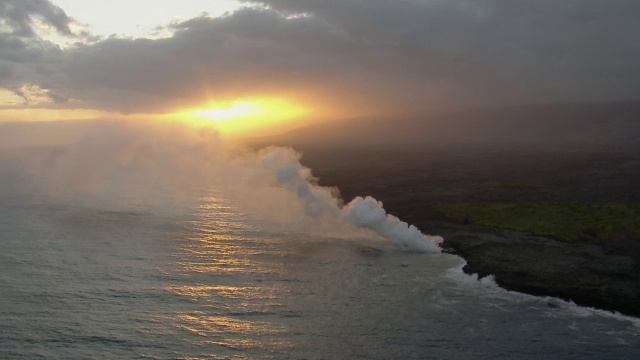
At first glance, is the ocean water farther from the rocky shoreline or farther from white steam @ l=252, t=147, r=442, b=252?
the rocky shoreline

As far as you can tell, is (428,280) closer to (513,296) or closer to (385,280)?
(385,280)

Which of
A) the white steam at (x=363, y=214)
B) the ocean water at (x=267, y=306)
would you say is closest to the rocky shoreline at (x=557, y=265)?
the ocean water at (x=267, y=306)

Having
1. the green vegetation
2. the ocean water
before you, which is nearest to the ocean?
the ocean water

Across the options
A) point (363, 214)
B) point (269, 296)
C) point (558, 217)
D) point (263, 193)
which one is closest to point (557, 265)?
point (363, 214)

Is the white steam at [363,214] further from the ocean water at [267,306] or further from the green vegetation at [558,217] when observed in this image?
the green vegetation at [558,217]

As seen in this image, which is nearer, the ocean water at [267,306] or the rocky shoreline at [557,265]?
the ocean water at [267,306]
